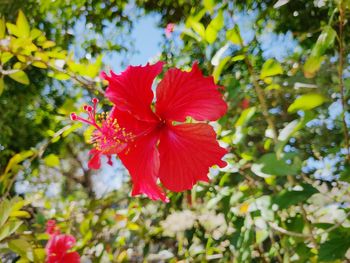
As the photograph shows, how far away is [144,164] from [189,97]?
A: 0.57ft

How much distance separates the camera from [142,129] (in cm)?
83

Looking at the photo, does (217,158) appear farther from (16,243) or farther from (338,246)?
(16,243)

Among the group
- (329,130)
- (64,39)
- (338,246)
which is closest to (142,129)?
(338,246)

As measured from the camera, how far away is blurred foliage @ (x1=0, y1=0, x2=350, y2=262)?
0.86 metres

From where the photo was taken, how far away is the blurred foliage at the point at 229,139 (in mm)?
864

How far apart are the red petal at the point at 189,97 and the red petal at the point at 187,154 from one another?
0.03 m

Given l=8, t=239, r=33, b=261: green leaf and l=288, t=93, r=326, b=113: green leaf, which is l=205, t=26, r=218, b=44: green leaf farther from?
l=8, t=239, r=33, b=261: green leaf

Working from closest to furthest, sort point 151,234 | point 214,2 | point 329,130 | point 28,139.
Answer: point 214,2 < point 329,130 < point 151,234 < point 28,139

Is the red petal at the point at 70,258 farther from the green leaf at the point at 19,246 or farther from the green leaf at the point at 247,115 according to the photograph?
the green leaf at the point at 247,115

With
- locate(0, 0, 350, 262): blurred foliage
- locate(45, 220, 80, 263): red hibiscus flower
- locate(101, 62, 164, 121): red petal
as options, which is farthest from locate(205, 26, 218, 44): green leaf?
locate(45, 220, 80, 263): red hibiscus flower

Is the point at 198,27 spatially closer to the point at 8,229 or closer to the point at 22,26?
the point at 22,26

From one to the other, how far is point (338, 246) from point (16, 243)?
0.85 meters

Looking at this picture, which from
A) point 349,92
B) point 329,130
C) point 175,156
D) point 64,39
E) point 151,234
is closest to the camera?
point 349,92

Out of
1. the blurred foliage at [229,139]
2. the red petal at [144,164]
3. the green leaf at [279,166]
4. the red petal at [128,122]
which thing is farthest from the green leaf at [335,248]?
the red petal at [128,122]
